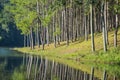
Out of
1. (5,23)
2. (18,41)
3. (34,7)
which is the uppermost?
(34,7)

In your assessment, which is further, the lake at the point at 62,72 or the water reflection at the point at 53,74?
the lake at the point at 62,72

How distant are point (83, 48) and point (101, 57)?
37.5 ft

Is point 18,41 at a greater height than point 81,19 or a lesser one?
lesser

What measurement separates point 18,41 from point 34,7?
287 ft

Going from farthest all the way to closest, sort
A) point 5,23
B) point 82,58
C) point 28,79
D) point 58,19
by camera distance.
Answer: point 5,23
point 58,19
point 82,58
point 28,79

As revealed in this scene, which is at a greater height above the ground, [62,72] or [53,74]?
[53,74]

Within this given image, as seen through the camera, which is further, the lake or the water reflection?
the lake

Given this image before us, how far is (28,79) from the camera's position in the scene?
27547 millimetres

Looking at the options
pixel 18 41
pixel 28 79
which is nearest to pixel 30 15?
pixel 28 79

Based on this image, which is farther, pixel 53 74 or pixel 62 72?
pixel 62 72

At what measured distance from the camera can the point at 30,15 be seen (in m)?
79.9

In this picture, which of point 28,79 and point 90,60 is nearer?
point 28,79

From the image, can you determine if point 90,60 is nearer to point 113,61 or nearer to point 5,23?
point 113,61

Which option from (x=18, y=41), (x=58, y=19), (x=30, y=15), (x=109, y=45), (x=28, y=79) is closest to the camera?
(x=28, y=79)
